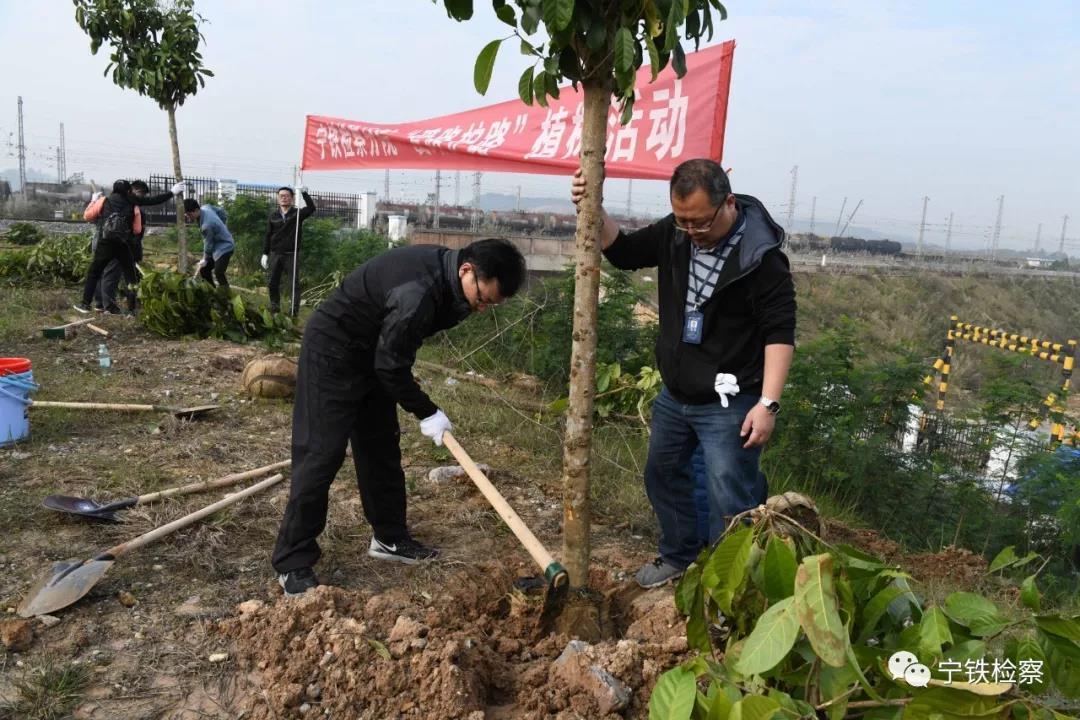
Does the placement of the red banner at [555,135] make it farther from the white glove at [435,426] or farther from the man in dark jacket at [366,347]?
the white glove at [435,426]

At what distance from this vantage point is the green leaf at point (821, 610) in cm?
169

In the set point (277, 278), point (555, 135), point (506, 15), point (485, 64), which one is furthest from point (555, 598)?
point (277, 278)

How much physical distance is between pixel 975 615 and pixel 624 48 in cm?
191

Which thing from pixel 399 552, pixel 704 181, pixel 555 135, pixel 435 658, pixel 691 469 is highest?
pixel 555 135

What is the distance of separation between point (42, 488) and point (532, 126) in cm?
395

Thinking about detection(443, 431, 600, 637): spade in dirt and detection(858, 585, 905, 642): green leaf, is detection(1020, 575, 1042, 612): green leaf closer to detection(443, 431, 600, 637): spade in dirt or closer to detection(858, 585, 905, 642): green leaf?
detection(858, 585, 905, 642): green leaf

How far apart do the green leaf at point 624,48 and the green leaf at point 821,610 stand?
64.4 inches

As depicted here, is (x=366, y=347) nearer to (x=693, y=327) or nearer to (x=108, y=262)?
(x=693, y=327)

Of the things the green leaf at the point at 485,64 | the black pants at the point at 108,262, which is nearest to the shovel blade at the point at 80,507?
the green leaf at the point at 485,64

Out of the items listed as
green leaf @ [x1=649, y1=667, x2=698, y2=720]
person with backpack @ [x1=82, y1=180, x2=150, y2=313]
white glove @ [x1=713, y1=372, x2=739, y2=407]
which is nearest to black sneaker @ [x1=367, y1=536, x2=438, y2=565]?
white glove @ [x1=713, y1=372, x2=739, y2=407]

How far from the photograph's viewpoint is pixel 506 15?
2.75m

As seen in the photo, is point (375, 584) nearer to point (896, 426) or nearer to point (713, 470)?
point (713, 470)

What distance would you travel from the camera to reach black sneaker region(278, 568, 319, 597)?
3197 mm

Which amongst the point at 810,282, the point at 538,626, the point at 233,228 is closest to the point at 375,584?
the point at 538,626
